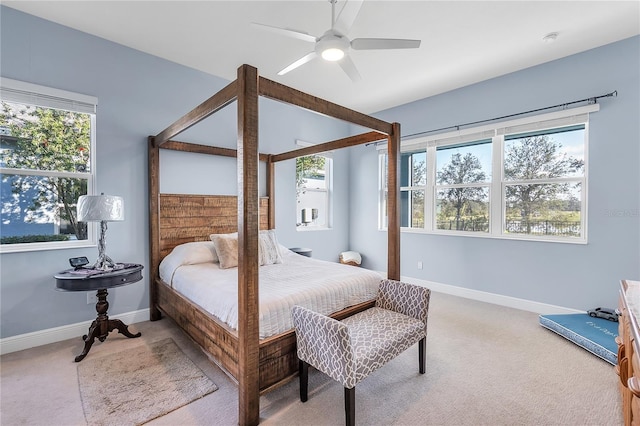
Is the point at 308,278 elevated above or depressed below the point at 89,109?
below

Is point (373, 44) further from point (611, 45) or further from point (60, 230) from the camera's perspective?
point (60, 230)

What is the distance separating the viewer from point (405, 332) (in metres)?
2.03

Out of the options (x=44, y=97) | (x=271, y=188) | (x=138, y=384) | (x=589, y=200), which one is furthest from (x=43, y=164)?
(x=589, y=200)

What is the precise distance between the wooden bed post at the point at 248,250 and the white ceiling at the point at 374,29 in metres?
1.38

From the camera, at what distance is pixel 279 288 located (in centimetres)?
224

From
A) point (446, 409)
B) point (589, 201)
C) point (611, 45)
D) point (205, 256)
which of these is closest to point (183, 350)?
point (205, 256)

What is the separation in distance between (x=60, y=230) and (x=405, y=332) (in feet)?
11.1

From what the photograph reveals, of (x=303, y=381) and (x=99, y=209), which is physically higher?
(x=99, y=209)

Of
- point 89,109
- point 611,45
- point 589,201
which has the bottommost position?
point 589,201

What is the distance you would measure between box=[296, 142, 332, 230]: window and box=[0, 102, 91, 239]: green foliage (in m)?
2.88

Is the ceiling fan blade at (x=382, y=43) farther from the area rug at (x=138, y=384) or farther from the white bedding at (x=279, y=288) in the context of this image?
the area rug at (x=138, y=384)

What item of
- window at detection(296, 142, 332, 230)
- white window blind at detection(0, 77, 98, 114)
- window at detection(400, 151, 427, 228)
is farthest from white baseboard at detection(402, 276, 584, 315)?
white window blind at detection(0, 77, 98, 114)

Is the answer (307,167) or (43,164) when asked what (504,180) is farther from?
(43,164)

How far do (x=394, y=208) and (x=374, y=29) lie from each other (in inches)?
69.4
